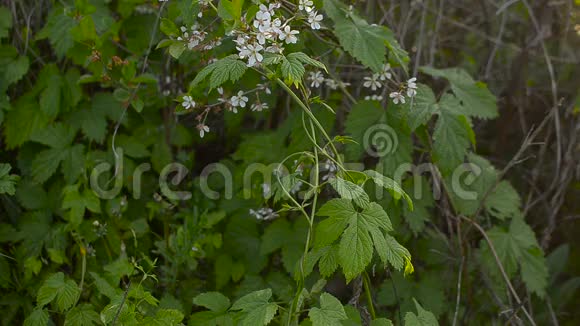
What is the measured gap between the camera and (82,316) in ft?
6.47

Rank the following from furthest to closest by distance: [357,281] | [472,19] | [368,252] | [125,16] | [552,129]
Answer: [472,19] < [552,129] < [125,16] < [357,281] < [368,252]

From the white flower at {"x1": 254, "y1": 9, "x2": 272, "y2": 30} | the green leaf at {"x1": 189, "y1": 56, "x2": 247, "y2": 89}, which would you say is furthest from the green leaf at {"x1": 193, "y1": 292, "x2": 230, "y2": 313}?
the white flower at {"x1": 254, "y1": 9, "x2": 272, "y2": 30}

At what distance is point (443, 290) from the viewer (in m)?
2.55

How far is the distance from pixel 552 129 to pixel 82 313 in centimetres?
223

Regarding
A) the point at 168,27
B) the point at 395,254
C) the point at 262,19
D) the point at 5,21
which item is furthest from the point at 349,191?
the point at 5,21

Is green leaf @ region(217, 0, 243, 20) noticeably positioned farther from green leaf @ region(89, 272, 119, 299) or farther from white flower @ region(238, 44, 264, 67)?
green leaf @ region(89, 272, 119, 299)

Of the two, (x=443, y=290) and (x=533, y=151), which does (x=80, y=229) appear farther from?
(x=533, y=151)

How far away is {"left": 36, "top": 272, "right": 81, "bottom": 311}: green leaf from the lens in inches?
75.6

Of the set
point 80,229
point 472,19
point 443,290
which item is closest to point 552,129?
point 472,19

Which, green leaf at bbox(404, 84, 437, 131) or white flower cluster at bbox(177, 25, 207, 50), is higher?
white flower cluster at bbox(177, 25, 207, 50)

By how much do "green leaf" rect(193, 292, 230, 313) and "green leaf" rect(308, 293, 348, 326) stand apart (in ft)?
1.26

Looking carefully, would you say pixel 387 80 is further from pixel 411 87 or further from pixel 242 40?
pixel 242 40

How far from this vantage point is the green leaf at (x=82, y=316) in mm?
1961

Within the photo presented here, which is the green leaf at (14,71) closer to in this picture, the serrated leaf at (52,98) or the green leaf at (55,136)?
the serrated leaf at (52,98)
